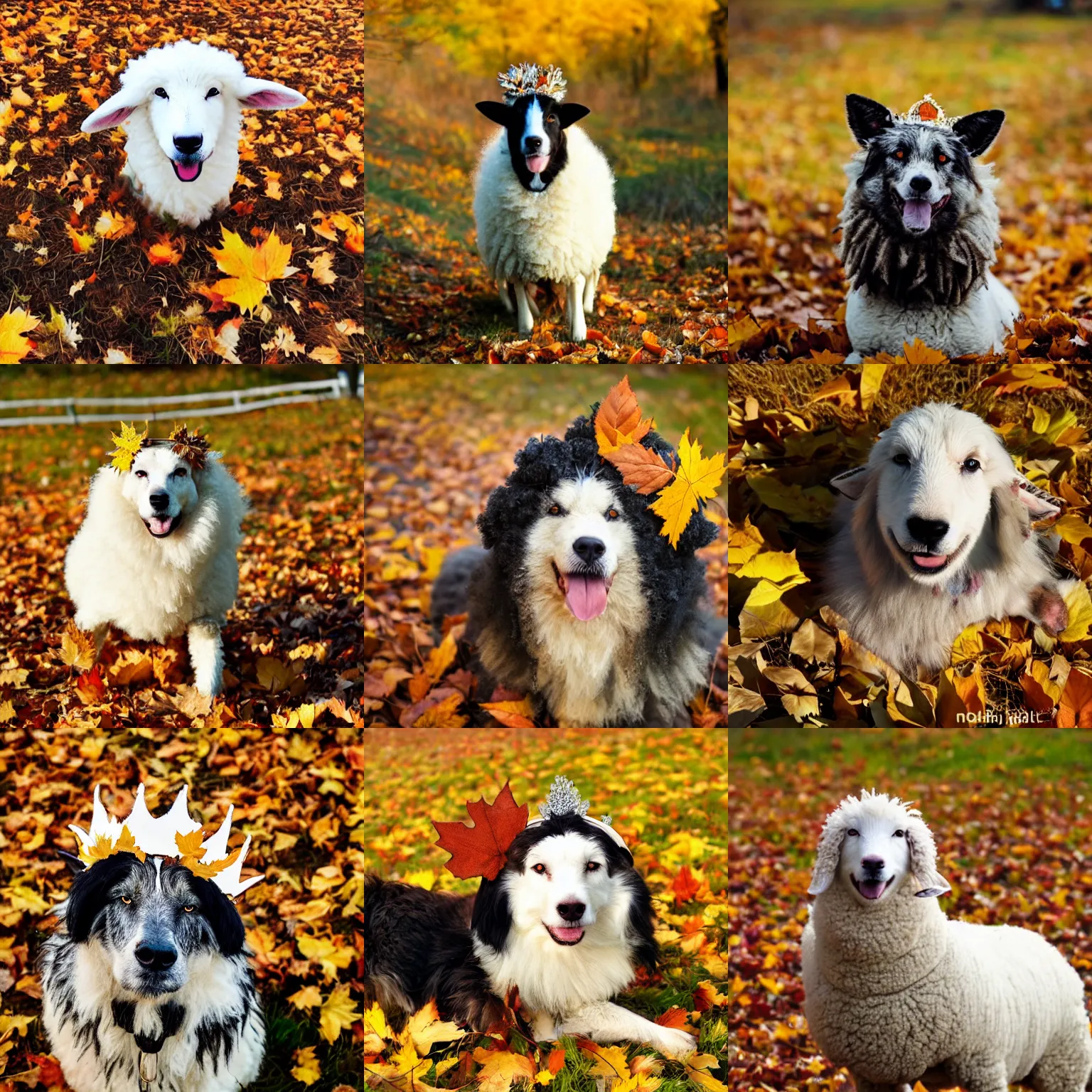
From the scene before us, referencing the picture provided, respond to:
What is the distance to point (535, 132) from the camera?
178 inches

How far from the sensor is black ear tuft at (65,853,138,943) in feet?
11.4

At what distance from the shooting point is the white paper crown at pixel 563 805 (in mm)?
3740

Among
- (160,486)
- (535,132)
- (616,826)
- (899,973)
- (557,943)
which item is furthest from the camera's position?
(616,826)

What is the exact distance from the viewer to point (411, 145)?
5262mm

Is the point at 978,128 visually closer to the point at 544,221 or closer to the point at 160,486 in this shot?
the point at 544,221

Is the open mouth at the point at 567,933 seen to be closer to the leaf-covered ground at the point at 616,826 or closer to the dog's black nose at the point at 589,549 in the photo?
the leaf-covered ground at the point at 616,826

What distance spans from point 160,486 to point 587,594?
1722 mm

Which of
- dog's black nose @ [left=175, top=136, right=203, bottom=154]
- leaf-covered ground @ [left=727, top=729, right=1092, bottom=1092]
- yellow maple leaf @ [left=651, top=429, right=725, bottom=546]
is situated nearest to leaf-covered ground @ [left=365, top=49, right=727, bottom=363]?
dog's black nose @ [left=175, top=136, right=203, bottom=154]

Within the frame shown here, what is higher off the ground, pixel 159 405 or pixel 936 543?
pixel 159 405

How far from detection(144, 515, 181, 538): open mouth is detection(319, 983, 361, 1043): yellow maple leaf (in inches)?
78.0

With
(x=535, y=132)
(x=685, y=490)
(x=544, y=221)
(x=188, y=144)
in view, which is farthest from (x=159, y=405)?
(x=685, y=490)

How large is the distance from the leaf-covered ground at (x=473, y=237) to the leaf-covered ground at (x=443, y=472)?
0.38 metres

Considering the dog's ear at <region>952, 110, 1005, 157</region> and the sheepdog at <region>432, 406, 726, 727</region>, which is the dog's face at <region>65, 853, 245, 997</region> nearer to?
the sheepdog at <region>432, 406, 726, 727</region>

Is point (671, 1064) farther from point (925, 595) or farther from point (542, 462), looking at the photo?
point (542, 462)
